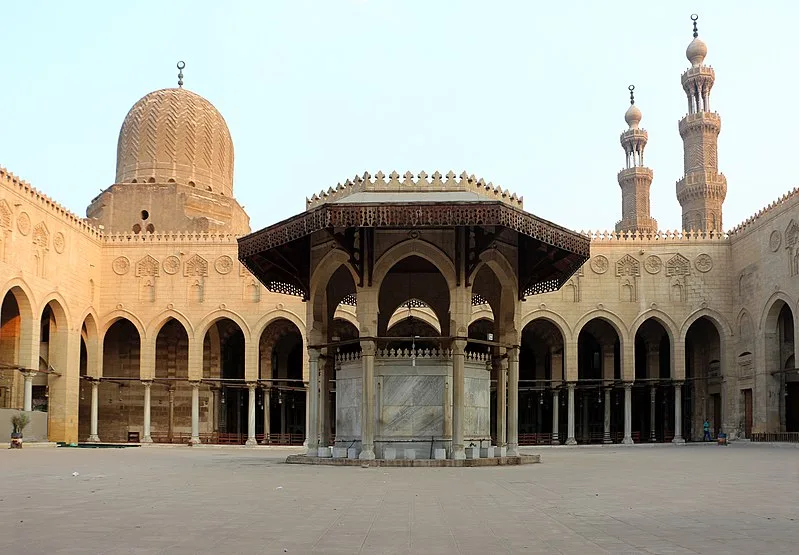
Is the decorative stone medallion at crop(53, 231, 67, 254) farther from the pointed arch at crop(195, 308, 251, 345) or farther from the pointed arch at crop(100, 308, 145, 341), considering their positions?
the pointed arch at crop(195, 308, 251, 345)

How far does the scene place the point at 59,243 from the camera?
116ft

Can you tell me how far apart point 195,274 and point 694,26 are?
31.4 metres

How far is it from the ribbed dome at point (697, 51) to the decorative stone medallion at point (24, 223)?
36366mm

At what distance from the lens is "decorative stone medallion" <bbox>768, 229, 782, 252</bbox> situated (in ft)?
111

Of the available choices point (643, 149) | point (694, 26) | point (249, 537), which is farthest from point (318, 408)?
point (643, 149)

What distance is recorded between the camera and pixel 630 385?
3875 centimetres

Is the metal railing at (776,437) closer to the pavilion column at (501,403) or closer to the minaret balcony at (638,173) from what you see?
the pavilion column at (501,403)

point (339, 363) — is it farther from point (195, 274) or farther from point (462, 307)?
point (195, 274)

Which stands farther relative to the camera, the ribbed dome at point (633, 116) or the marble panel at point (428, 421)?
the ribbed dome at point (633, 116)

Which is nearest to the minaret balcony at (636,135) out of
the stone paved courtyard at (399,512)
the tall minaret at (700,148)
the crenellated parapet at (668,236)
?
the tall minaret at (700,148)

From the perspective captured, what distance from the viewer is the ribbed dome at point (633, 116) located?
197 ft

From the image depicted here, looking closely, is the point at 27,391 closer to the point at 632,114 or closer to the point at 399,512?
the point at 399,512

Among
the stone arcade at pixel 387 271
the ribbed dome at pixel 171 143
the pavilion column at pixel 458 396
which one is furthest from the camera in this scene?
the ribbed dome at pixel 171 143

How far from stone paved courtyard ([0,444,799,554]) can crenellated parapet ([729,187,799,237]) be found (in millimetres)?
20451
